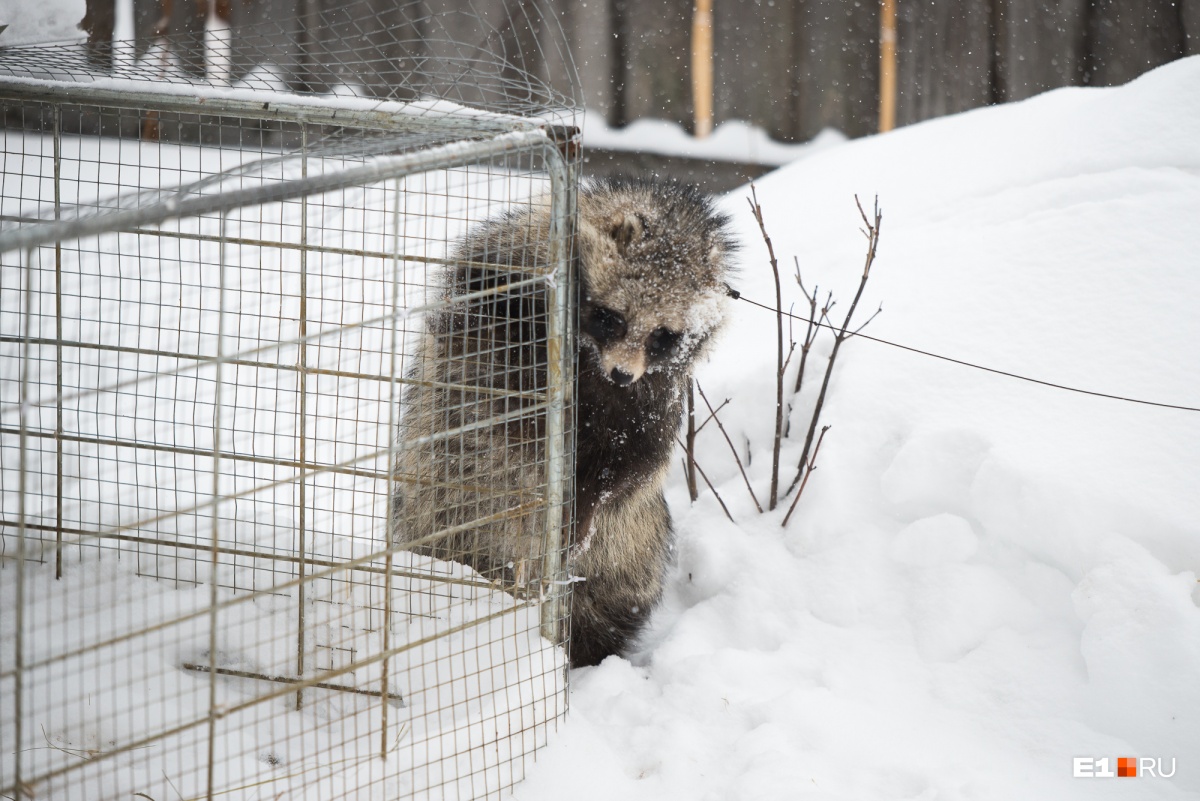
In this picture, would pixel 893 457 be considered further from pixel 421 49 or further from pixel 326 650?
pixel 421 49

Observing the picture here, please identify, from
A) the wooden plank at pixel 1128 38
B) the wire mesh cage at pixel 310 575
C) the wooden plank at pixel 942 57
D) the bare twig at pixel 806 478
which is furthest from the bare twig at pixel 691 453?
the wooden plank at pixel 1128 38

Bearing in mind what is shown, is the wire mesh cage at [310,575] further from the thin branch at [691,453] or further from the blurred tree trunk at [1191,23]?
the blurred tree trunk at [1191,23]

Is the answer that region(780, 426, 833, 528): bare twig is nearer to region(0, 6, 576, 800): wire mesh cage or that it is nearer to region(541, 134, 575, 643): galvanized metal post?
region(0, 6, 576, 800): wire mesh cage

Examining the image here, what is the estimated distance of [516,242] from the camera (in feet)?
11.0

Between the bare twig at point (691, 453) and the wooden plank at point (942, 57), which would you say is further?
the wooden plank at point (942, 57)

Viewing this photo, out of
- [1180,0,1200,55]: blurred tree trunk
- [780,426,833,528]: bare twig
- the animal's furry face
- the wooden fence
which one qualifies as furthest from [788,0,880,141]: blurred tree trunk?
[780,426,833,528]: bare twig

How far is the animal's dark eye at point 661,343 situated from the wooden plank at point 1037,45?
374 centimetres

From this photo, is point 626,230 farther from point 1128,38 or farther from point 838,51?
point 1128,38

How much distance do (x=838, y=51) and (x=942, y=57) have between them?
626 mm

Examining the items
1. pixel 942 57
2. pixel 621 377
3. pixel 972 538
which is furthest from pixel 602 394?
pixel 942 57

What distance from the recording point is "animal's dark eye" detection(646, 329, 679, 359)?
128 inches

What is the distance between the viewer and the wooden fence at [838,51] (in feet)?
18.7

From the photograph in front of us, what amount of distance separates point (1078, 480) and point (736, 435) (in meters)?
1.42

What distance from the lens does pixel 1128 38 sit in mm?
5781
